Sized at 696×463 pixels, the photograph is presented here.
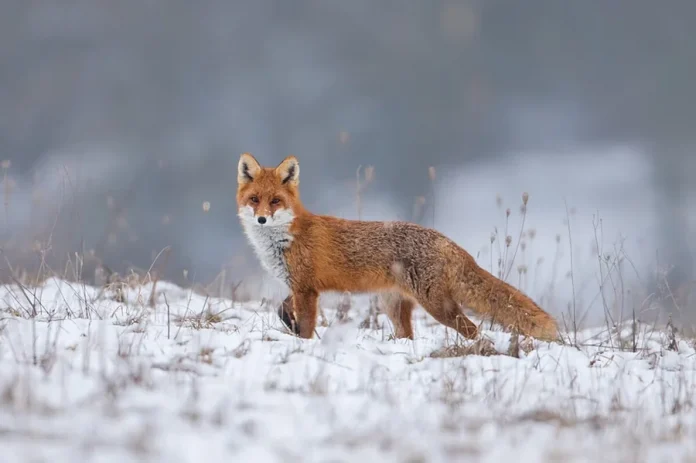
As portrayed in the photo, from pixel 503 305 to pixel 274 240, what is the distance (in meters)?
2.22

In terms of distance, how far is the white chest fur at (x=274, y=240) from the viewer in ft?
20.7

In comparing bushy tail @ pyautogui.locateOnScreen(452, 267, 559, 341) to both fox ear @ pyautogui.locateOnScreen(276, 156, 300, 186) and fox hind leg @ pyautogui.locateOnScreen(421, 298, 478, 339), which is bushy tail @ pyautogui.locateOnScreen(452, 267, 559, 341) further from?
fox ear @ pyautogui.locateOnScreen(276, 156, 300, 186)

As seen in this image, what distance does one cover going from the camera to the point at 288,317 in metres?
6.29

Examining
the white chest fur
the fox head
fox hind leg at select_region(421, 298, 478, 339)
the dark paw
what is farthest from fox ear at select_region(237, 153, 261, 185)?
fox hind leg at select_region(421, 298, 478, 339)

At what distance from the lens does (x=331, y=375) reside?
4043 millimetres

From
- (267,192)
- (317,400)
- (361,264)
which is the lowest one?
(317,400)

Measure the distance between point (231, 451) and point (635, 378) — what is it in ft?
9.82

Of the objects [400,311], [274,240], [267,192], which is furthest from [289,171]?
[400,311]

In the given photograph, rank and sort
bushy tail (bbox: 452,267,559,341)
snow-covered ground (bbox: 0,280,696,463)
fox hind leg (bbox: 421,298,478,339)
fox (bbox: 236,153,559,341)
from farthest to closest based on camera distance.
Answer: fox (bbox: 236,153,559,341) < fox hind leg (bbox: 421,298,478,339) < bushy tail (bbox: 452,267,559,341) < snow-covered ground (bbox: 0,280,696,463)

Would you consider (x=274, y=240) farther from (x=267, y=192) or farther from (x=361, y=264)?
(x=361, y=264)

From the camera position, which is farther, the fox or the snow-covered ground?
the fox

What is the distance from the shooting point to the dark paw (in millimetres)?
6051

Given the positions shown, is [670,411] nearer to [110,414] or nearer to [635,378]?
[635,378]

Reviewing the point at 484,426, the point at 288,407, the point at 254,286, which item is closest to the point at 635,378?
the point at 484,426
